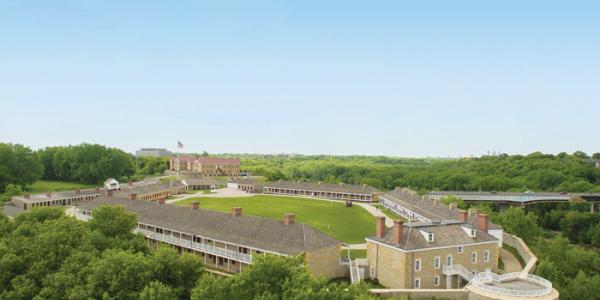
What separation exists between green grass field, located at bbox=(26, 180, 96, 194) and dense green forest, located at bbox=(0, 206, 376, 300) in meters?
74.5

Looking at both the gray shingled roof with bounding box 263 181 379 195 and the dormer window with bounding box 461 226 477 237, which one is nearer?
the dormer window with bounding box 461 226 477 237

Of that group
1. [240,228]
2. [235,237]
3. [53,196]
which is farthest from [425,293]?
[53,196]

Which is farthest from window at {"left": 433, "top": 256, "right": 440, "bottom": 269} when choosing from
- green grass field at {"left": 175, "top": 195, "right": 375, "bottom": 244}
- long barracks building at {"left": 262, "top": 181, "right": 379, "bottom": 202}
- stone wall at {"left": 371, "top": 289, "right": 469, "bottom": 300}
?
long barracks building at {"left": 262, "top": 181, "right": 379, "bottom": 202}

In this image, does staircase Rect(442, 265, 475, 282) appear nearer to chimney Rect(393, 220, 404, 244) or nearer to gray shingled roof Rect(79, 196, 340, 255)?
chimney Rect(393, 220, 404, 244)

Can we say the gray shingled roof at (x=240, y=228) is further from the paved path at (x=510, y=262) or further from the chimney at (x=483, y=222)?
the paved path at (x=510, y=262)

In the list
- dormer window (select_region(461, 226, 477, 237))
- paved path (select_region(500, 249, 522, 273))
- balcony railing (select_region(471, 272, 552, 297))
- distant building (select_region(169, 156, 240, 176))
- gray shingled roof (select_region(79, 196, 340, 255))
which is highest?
distant building (select_region(169, 156, 240, 176))

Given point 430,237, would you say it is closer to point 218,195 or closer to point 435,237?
point 435,237

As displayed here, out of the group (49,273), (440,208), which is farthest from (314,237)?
(440,208)

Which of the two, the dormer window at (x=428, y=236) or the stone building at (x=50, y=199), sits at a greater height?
the dormer window at (x=428, y=236)

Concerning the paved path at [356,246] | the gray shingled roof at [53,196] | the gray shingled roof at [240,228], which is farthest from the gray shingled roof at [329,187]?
the gray shingled roof at [240,228]

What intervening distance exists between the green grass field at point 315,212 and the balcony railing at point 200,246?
52.2 ft

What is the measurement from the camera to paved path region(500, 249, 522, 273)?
44.1 m

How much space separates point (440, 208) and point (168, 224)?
3610 centimetres

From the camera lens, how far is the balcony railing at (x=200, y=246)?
135ft
